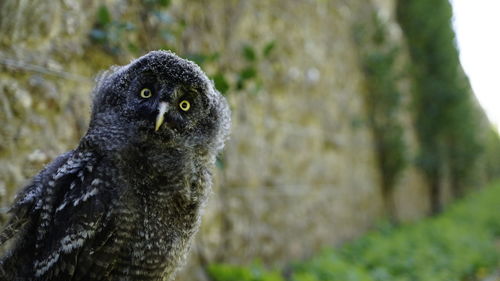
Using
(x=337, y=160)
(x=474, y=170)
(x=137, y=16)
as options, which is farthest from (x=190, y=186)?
(x=474, y=170)

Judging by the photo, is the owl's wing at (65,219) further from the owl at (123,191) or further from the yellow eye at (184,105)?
the yellow eye at (184,105)

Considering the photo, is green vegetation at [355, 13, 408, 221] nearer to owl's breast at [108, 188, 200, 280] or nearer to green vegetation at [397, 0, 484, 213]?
green vegetation at [397, 0, 484, 213]

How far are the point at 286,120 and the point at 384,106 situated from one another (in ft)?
11.7

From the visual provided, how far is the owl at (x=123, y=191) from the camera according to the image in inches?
57.7

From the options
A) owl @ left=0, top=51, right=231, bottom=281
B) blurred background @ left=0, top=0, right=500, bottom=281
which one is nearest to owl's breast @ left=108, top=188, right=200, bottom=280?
owl @ left=0, top=51, right=231, bottom=281

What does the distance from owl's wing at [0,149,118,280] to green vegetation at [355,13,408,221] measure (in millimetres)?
6998

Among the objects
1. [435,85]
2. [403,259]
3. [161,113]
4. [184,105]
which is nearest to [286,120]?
[403,259]

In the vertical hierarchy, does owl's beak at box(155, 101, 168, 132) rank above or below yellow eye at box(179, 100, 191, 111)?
below

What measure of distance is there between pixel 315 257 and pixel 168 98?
4.46 m

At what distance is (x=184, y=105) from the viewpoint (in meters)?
1.52

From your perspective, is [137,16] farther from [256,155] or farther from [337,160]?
[337,160]

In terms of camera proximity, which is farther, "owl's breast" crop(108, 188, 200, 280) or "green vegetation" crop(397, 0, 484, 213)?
"green vegetation" crop(397, 0, 484, 213)

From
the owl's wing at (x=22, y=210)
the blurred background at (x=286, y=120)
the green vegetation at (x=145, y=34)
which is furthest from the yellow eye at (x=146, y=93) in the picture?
the green vegetation at (x=145, y=34)

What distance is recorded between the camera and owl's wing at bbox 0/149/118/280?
1452 millimetres
